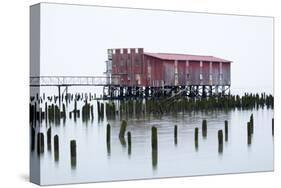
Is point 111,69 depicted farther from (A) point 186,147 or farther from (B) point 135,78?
(A) point 186,147

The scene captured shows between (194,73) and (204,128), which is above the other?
(194,73)

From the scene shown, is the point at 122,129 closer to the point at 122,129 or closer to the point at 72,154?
the point at 122,129

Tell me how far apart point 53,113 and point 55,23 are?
1.66 metres

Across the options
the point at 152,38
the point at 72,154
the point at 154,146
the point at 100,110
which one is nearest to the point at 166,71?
the point at 152,38

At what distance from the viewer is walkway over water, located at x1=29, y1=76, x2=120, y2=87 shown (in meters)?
13.9

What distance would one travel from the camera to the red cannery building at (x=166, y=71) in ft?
49.1

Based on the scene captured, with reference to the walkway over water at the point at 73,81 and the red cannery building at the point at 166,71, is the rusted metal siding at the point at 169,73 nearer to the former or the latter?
the red cannery building at the point at 166,71

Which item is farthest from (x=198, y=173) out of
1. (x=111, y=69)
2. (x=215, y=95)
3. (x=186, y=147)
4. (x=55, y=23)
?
(x=55, y=23)

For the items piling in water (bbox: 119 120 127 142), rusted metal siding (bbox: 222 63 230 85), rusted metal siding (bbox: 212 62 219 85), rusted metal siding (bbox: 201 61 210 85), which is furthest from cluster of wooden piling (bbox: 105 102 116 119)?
rusted metal siding (bbox: 222 63 230 85)

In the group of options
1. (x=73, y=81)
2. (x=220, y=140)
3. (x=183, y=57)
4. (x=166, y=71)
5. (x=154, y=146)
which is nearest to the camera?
(x=73, y=81)

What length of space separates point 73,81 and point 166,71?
7.14 feet

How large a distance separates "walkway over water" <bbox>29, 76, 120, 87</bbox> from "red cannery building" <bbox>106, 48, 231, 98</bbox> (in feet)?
0.25

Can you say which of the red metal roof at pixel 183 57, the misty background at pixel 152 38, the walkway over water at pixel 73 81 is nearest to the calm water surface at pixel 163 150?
the walkway over water at pixel 73 81

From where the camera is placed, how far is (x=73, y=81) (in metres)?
14.4
